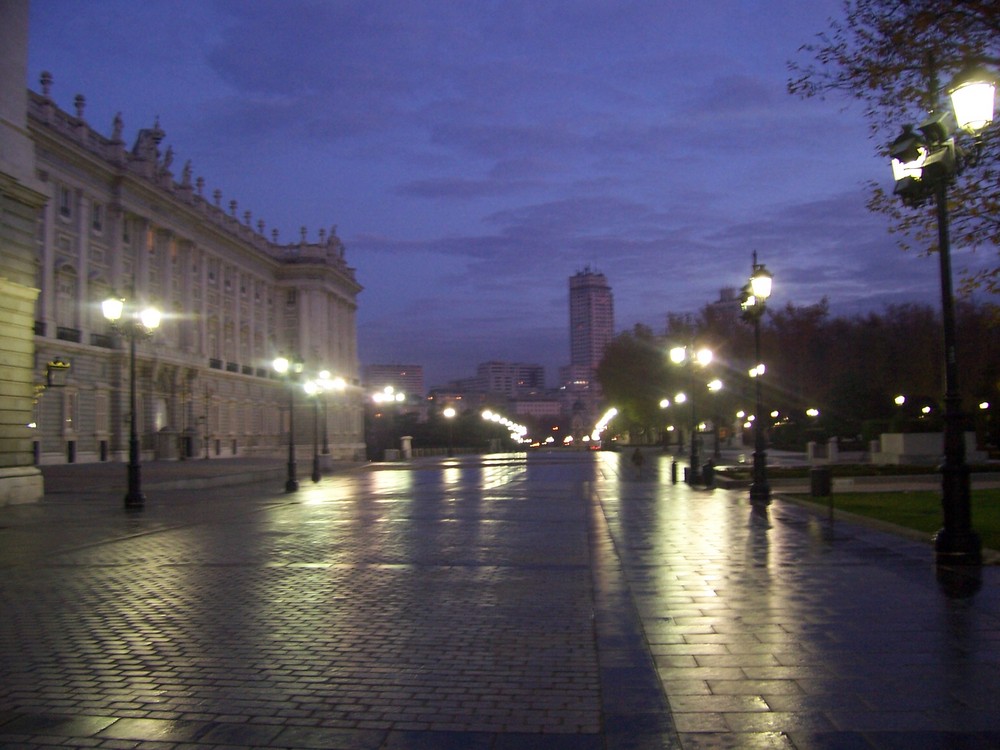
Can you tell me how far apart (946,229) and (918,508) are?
28.2 feet

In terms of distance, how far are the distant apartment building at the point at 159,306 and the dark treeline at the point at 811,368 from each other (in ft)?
85.0

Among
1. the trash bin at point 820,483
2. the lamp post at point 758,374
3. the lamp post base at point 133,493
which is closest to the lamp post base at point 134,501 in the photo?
the lamp post base at point 133,493

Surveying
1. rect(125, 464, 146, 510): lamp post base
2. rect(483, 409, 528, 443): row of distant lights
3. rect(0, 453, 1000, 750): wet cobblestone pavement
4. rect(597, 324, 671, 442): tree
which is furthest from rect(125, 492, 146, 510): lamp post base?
rect(483, 409, 528, 443): row of distant lights

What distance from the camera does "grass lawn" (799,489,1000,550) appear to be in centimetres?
1456

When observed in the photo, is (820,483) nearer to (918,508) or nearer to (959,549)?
(918,508)

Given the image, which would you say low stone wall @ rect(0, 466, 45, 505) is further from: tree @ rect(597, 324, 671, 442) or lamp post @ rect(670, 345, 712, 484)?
tree @ rect(597, 324, 671, 442)

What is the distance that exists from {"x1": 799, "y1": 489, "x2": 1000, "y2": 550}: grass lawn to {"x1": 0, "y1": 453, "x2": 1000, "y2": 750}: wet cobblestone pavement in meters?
1.37

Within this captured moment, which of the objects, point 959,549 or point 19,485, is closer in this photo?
point 959,549

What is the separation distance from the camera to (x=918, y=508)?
60.1 ft

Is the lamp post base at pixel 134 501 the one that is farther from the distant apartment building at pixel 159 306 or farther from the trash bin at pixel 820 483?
the trash bin at pixel 820 483

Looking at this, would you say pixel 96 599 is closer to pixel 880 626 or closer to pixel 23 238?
pixel 880 626

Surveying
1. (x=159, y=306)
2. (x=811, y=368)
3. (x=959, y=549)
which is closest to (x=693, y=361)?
(x=959, y=549)

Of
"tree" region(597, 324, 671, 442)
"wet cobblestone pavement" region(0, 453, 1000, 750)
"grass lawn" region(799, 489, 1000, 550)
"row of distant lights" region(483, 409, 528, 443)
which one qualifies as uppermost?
"tree" region(597, 324, 671, 442)

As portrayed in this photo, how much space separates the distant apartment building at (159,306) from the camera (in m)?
54.1
